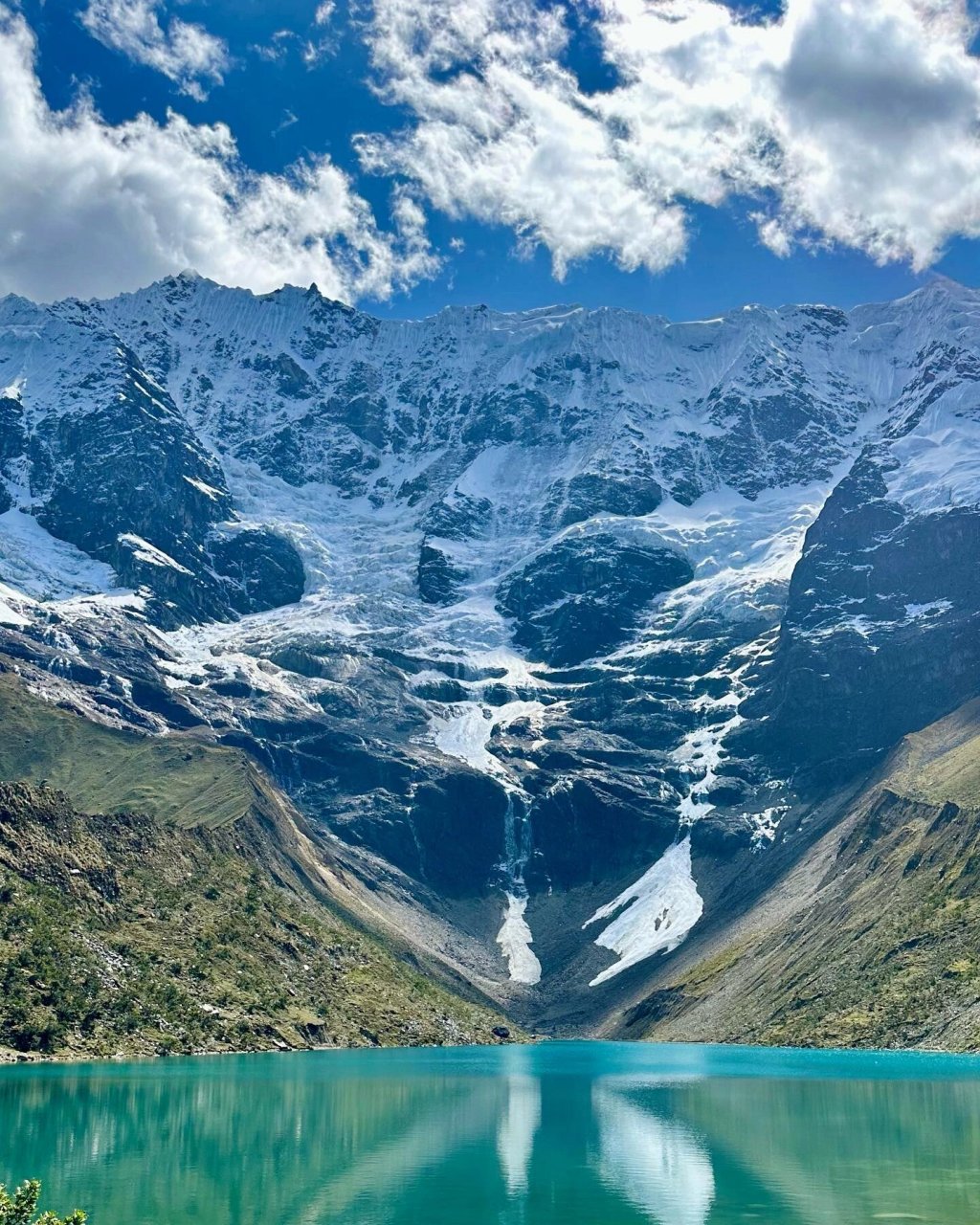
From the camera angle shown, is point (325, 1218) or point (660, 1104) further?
point (660, 1104)

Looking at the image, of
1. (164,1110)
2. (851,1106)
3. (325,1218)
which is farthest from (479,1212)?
(851,1106)

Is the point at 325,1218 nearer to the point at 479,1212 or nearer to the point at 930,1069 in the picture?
A: the point at 479,1212

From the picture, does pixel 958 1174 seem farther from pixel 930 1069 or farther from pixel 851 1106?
pixel 930 1069

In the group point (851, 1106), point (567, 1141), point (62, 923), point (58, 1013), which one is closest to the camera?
point (567, 1141)

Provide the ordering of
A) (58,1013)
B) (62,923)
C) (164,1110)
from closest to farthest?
(164,1110) < (58,1013) < (62,923)

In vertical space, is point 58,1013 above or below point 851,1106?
above

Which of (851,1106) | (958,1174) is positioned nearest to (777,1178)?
(958,1174)
